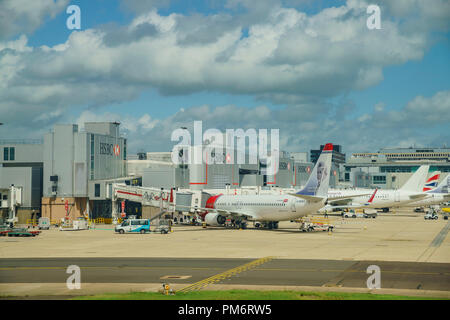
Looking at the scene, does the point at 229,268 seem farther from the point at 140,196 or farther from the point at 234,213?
the point at 140,196

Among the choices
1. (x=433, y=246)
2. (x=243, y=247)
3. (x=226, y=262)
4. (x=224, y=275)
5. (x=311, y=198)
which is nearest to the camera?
(x=224, y=275)

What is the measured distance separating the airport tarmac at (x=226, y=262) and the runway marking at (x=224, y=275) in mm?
613

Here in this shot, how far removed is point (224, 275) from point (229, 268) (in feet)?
11.7

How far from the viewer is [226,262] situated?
4462 centimetres

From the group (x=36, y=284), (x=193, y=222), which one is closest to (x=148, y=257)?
(x=36, y=284)

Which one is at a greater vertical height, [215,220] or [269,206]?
[269,206]

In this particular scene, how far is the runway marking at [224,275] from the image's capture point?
32.5 metres

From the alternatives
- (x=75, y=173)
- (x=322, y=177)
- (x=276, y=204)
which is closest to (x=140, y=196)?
(x=75, y=173)

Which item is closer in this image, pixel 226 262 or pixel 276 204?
pixel 226 262

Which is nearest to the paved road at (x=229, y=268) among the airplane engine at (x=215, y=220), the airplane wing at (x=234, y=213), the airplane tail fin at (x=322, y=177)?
the airplane tail fin at (x=322, y=177)

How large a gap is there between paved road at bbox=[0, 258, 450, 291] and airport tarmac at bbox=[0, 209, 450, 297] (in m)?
0.06

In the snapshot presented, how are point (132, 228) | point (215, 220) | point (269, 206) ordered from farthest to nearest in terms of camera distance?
point (215, 220), point (269, 206), point (132, 228)

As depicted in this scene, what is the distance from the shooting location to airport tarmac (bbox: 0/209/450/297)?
33.6m
